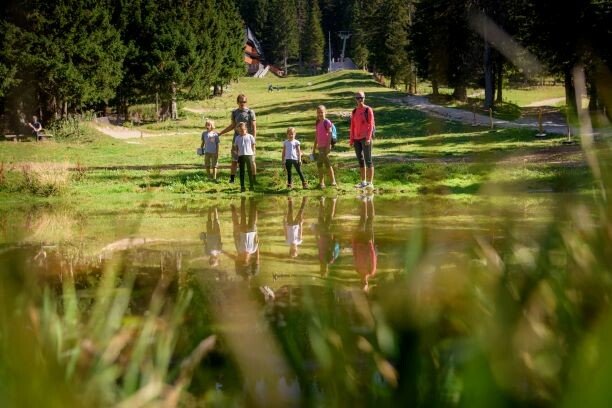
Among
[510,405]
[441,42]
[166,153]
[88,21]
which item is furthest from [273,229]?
[441,42]

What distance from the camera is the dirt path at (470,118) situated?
1453 inches

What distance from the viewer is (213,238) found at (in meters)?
10.6

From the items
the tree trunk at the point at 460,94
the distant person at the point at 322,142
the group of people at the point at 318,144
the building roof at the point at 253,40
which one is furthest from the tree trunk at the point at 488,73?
the building roof at the point at 253,40

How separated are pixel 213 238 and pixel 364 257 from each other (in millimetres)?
2816

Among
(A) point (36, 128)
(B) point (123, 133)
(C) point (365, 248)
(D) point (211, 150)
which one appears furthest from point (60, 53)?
(C) point (365, 248)

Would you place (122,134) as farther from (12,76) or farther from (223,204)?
(223,204)

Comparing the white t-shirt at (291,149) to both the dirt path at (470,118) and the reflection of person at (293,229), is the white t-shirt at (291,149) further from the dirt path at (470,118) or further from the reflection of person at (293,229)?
the dirt path at (470,118)

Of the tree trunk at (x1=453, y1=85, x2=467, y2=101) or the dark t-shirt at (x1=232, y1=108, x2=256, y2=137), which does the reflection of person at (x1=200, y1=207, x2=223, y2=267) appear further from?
the tree trunk at (x1=453, y1=85, x2=467, y2=101)

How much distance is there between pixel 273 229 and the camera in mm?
11359

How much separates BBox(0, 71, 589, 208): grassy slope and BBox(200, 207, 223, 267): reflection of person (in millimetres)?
1116

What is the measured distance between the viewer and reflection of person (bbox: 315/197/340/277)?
8344mm

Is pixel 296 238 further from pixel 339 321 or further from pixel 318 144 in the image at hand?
pixel 339 321

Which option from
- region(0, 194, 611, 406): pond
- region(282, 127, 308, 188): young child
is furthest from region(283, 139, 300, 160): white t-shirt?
region(0, 194, 611, 406): pond

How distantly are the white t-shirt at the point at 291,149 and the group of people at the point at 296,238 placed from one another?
215 cm
